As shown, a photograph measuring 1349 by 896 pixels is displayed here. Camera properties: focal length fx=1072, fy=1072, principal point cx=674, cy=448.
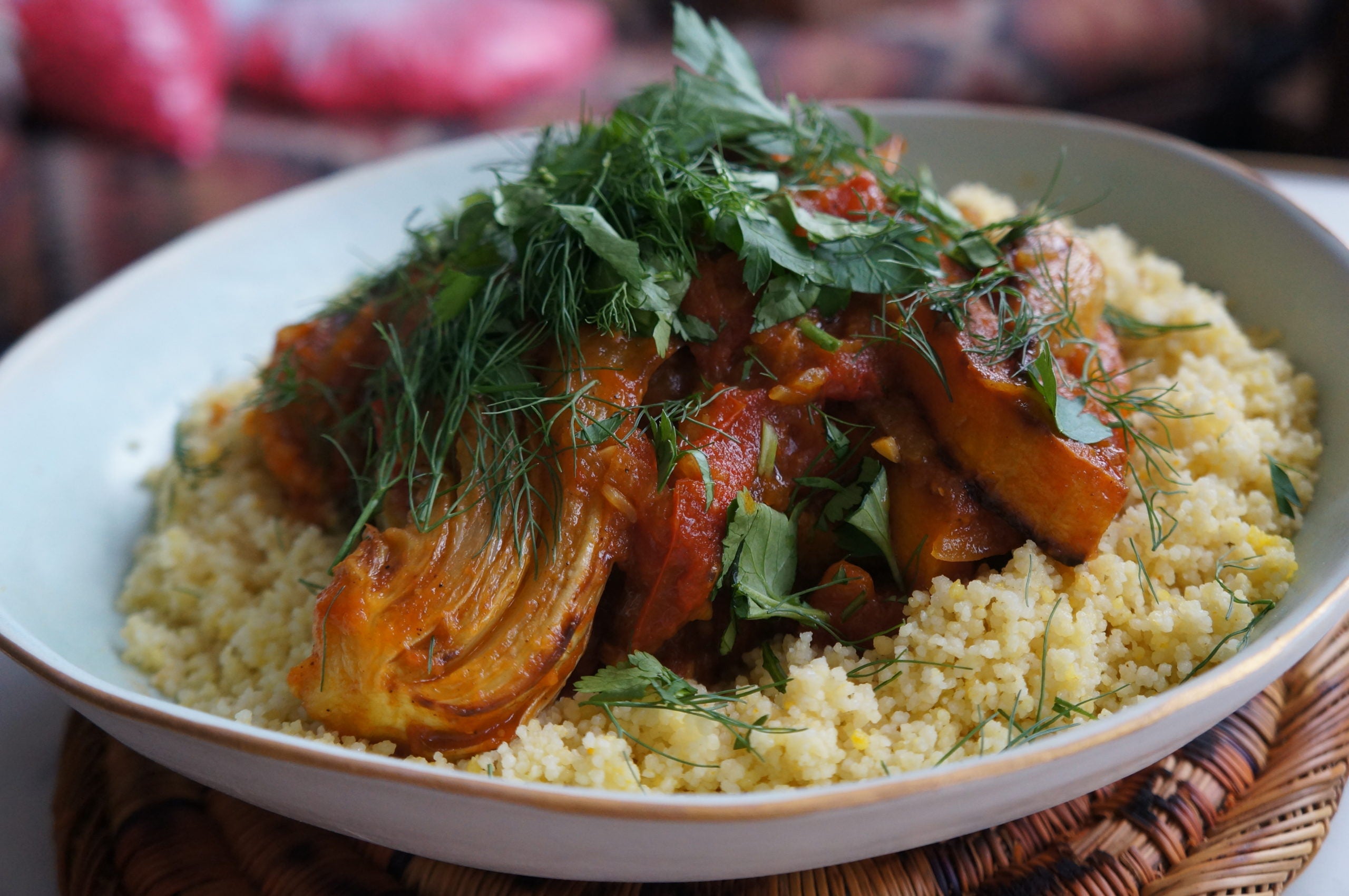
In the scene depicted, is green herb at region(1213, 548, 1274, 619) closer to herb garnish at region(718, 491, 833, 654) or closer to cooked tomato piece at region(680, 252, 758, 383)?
herb garnish at region(718, 491, 833, 654)

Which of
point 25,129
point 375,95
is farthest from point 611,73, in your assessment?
point 25,129

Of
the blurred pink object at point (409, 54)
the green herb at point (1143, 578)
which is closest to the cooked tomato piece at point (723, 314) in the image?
the green herb at point (1143, 578)

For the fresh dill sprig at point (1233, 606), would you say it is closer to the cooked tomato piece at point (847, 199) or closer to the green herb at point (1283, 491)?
the green herb at point (1283, 491)

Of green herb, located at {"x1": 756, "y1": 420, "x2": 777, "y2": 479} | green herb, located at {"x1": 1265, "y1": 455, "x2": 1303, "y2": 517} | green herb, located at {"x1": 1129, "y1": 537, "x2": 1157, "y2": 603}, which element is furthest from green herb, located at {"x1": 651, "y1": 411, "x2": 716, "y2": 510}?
green herb, located at {"x1": 1265, "y1": 455, "x2": 1303, "y2": 517}

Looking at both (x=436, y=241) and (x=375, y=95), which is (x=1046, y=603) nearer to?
(x=436, y=241)

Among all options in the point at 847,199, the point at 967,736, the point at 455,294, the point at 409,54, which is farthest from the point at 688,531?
the point at 409,54

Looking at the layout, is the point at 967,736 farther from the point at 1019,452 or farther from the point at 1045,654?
the point at 1019,452
